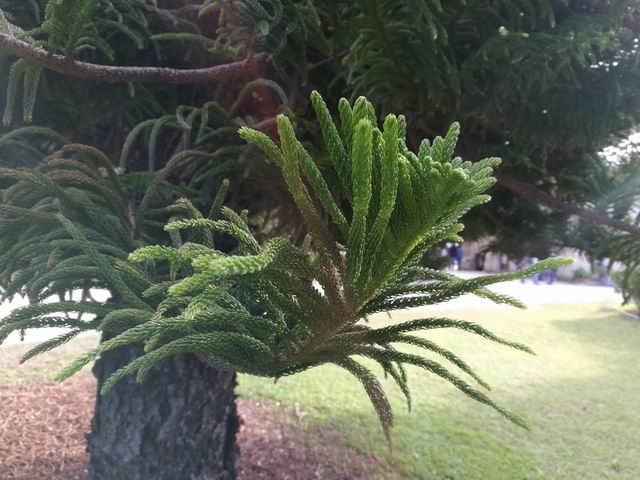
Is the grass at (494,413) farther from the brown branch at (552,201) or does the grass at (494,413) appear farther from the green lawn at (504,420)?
the brown branch at (552,201)

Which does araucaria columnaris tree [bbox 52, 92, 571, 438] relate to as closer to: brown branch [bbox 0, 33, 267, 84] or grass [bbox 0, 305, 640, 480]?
brown branch [bbox 0, 33, 267, 84]

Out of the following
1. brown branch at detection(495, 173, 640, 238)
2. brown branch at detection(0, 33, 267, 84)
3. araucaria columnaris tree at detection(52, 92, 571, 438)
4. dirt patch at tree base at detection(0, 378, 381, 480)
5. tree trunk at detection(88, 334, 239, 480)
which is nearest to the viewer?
araucaria columnaris tree at detection(52, 92, 571, 438)

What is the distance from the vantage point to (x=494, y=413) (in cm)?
526

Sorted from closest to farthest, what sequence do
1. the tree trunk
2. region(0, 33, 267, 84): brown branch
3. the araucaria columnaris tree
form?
the araucaria columnaris tree → region(0, 33, 267, 84): brown branch → the tree trunk

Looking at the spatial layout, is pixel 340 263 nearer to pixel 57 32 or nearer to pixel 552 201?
pixel 57 32

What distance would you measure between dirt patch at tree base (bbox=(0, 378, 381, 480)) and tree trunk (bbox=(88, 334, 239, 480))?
0.96 meters

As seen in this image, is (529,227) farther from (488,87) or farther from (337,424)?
(337,424)

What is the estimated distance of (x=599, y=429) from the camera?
503 cm

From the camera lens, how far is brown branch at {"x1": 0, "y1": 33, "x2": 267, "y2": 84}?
1.16 m

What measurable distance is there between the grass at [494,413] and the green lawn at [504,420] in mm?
11

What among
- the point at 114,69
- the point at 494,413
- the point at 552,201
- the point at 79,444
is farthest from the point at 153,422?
the point at 494,413

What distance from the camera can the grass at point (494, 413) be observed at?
406 centimetres

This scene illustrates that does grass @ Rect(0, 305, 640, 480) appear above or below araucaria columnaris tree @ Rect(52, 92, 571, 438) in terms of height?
below

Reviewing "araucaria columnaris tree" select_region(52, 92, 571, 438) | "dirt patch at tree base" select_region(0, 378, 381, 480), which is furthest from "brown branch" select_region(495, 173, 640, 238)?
"dirt patch at tree base" select_region(0, 378, 381, 480)
